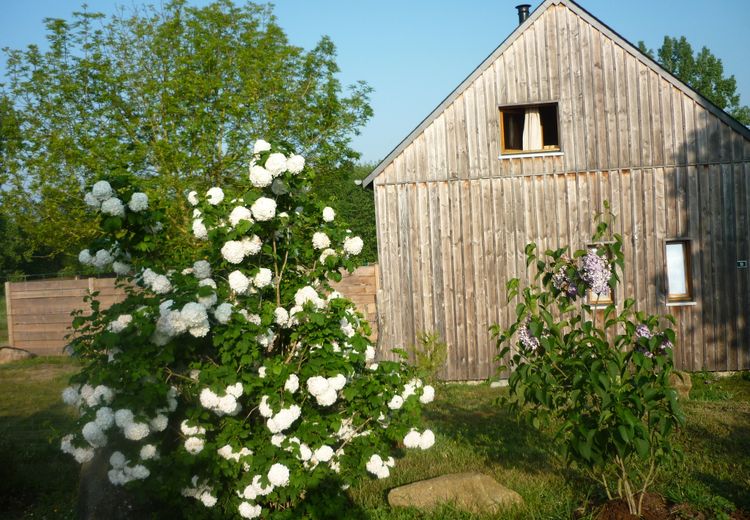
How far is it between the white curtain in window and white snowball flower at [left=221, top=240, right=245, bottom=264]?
8139 mm

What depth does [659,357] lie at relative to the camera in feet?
14.8

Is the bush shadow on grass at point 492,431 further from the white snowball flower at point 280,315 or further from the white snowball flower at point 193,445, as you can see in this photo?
the white snowball flower at point 193,445

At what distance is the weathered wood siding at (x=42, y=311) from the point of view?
16.1 metres

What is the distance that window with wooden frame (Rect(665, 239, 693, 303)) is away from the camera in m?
11.6

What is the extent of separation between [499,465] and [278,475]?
282 cm

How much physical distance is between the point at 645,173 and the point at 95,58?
1137 cm

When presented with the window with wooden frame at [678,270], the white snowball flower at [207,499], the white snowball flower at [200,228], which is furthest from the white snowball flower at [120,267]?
the window with wooden frame at [678,270]

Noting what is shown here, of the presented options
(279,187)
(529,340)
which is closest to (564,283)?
(529,340)

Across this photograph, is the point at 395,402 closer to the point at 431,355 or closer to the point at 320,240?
the point at 320,240

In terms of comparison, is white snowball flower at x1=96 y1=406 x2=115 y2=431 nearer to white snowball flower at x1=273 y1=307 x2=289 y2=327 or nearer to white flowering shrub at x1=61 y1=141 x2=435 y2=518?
white flowering shrub at x1=61 y1=141 x2=435 y2=518

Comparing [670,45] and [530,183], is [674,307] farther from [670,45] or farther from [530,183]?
[670,45]

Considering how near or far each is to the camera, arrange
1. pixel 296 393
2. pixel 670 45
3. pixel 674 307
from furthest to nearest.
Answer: pixel 670 45 → pixel 674 307 → pixel 296 393

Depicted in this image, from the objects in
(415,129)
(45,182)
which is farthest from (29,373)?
(415,129)

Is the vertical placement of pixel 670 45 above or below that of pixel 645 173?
above
